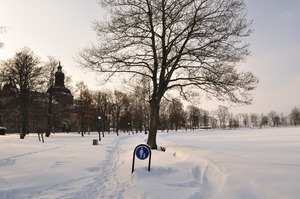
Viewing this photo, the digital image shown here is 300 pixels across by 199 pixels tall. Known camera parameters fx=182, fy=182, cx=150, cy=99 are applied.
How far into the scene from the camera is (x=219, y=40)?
10.7m

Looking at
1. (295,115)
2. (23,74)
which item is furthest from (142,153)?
(295,115)

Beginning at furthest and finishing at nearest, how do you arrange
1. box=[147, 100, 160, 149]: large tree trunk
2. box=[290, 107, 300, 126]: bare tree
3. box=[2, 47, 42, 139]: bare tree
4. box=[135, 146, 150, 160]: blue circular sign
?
1. box=[290, 107, 300, 126]: bare tree
2. box=[2, 47, 42, 139]: bare tree
3. box=[147, 100, 160, 149]: large tree trunk
4. box=[135, 146, 150, 160]: blue circular sign

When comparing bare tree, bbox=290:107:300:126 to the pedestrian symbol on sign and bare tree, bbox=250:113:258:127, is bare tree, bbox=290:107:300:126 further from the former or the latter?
the pedestrian symbol on sign

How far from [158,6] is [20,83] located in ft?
76.5

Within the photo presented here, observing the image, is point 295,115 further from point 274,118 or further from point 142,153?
point 142,153

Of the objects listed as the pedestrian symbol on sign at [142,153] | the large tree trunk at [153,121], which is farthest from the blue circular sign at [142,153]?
the large tree trunk at [153,121]

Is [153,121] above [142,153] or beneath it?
above

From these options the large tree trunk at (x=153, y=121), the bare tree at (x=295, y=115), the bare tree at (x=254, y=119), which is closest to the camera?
the large tree trunk at (x=153, y=121)

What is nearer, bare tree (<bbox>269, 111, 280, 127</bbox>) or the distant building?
the distant building

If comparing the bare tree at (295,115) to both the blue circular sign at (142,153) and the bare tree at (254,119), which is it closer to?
the bare tree at (254,119)

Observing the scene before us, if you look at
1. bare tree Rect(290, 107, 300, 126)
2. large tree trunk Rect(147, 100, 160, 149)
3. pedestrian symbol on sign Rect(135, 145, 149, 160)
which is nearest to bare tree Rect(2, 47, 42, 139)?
large tree trunk Rect(147, 100, 160, 149)

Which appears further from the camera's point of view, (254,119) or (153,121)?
(254,119)

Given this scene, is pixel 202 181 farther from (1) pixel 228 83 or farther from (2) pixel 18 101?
(2) pixel 18 101

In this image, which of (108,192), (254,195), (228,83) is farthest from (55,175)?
(228,83)
